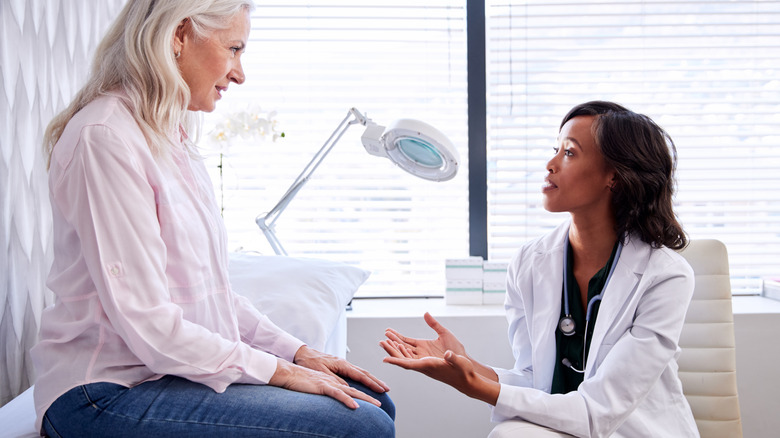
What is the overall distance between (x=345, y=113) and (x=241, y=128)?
534 millimetres

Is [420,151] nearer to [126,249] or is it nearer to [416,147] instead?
[416,147]

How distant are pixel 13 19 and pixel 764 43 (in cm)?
256

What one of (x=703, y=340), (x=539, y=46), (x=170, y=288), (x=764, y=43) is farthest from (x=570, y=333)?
(x=764, y=43)

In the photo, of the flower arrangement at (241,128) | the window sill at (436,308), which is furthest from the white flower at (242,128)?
the window sill at (436,308)

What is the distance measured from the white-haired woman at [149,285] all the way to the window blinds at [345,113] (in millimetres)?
1228

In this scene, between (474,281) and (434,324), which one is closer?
(434,324)

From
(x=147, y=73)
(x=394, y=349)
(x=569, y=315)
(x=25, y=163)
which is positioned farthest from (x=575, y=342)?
(x=25, y=163)

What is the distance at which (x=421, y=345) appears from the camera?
1.38 meters

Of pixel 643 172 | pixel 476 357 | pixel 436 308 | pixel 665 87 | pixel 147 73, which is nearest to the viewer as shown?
pixel 147 73

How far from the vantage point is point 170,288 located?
42.6 inches

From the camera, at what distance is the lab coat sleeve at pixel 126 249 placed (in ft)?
3.19

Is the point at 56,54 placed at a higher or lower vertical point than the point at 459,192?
higher

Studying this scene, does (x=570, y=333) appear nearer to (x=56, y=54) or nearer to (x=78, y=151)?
(x=78, y=151)

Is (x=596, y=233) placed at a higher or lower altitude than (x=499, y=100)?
lower
